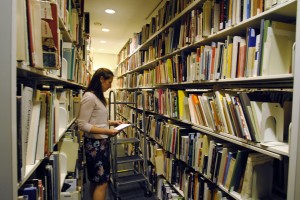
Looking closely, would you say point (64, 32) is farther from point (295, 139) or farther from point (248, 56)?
point (295, 139)

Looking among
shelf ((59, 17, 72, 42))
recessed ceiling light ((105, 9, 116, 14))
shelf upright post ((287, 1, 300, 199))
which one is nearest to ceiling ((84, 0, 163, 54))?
recessed ceiling light ((105, 9, 116, 14))

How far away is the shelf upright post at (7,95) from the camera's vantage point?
604 mm

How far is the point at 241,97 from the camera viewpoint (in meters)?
1.22

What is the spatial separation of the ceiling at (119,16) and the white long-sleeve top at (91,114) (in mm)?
1976

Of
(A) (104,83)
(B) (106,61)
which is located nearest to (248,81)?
(A) (104,83)

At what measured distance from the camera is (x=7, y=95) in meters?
0.61

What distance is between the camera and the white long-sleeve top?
1950 millimetres

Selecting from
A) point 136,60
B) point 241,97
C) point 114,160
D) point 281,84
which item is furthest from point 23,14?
point 136,60

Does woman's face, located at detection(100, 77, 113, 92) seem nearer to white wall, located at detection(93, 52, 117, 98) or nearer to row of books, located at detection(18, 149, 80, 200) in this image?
row of books, located at detection(18, 149, 80, 200)

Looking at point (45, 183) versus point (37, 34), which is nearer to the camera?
point (37, 34)

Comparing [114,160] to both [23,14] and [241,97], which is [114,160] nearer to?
[241,97]

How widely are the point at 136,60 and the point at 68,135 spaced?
249 cm

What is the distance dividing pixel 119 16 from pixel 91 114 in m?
2.60

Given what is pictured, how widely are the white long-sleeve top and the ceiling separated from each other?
6.48ft
